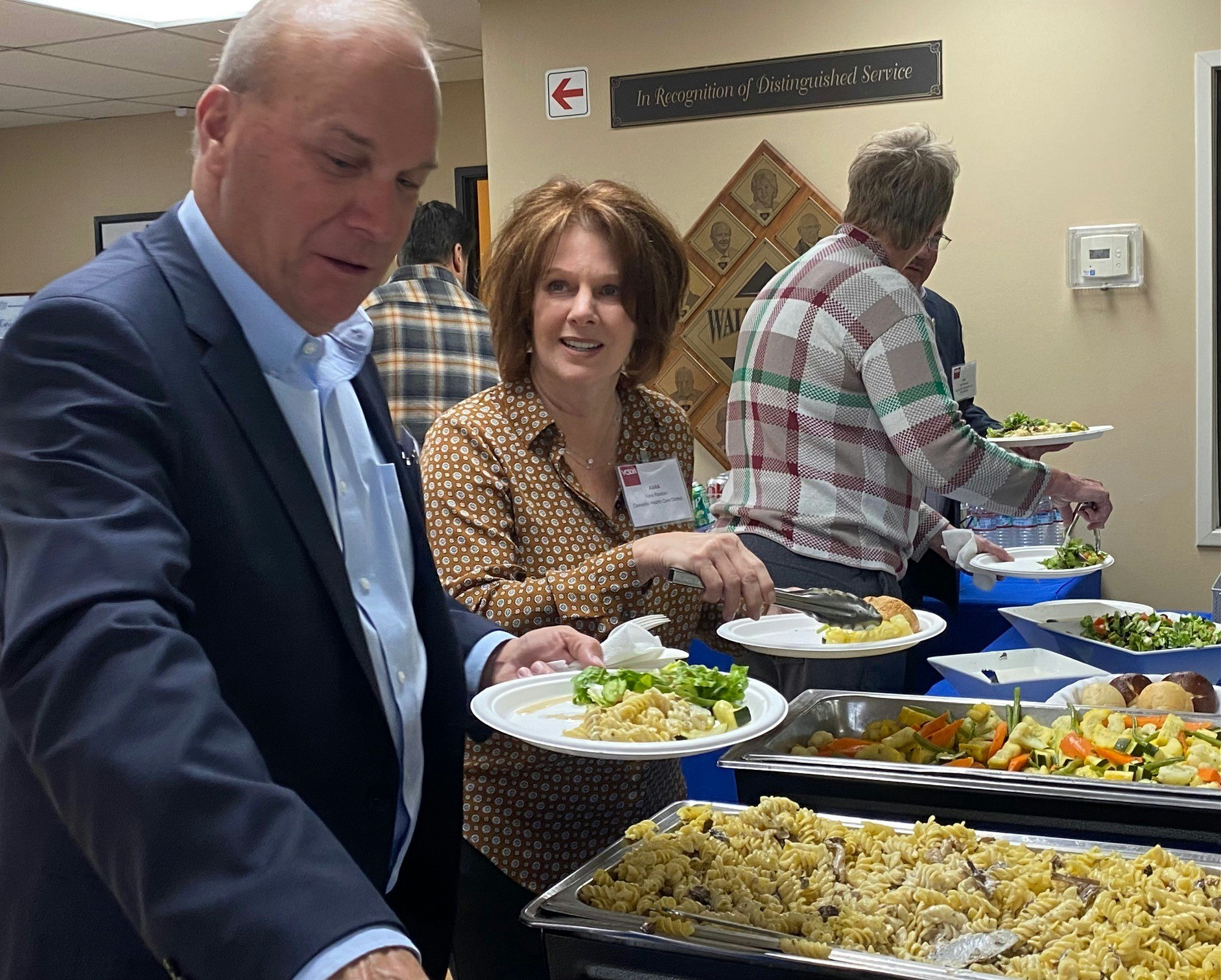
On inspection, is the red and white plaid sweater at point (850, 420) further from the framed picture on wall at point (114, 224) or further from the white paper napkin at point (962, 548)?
the framed picture on wall at point (114, 224)

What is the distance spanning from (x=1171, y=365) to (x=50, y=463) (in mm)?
4187

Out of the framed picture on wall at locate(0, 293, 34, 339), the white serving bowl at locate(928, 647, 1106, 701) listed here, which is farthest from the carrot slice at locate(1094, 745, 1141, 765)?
the framed picture on wall at locate(0, 293, 34, 339)

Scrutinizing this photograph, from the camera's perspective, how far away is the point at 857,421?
2.41 m

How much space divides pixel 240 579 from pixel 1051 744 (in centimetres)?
119

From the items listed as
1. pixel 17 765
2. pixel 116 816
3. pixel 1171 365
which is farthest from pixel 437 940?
pixel 1171 365

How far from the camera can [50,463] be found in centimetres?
74

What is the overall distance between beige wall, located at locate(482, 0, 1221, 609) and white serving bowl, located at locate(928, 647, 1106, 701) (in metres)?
2.38

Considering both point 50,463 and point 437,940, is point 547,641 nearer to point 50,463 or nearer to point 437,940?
point 437,940

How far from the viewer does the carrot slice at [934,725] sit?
1.69 meters

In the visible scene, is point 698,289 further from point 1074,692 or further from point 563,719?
point 563,719

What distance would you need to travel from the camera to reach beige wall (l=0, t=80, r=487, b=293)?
297 inches

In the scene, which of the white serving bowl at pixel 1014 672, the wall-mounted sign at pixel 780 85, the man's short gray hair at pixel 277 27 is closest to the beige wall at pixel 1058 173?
the wall-mounted sign at pixel 780 85

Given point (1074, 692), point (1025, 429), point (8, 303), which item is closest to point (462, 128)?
point (8, 303)

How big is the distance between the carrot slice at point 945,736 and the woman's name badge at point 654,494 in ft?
1.49
